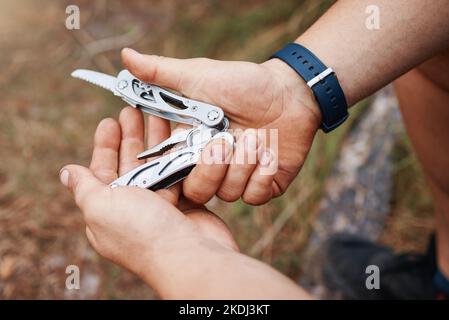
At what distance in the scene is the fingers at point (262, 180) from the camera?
1.62 meters

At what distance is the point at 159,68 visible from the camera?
181 centimetres

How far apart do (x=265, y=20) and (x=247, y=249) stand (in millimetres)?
1645

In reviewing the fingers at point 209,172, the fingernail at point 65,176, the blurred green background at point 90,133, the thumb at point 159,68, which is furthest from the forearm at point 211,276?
the blurred green background at point 90,133

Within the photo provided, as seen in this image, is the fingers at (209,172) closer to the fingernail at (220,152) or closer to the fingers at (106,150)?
the fingernail at (220,152)

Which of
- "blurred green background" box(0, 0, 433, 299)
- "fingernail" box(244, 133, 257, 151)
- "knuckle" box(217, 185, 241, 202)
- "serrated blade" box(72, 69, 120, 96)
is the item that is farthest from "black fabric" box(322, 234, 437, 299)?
"serrated blade" box(72, 69, 120, 96)

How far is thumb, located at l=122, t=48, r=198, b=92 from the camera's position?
1.79 metres

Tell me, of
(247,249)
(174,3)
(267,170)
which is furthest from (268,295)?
(174,3)

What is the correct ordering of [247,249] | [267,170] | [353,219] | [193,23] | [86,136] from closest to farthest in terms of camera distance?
[267,170] < [247,249] < [353,219] < [86,136] < [193,23]

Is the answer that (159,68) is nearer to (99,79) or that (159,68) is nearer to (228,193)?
(99,79)

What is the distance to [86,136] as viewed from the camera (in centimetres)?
317

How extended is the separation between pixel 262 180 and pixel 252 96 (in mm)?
342

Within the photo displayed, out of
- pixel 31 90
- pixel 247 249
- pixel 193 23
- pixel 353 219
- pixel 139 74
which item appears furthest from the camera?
pixel 193 23

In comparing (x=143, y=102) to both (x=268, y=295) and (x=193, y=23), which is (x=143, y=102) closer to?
(x=268, y=295)

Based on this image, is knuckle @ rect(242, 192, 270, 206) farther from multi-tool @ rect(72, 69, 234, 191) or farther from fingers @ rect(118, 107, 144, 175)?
fingers @ rect(118, 107, 144, 175)
